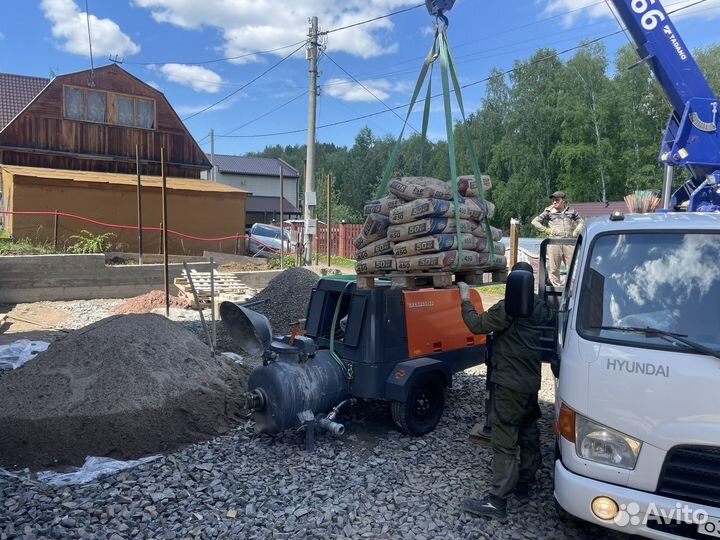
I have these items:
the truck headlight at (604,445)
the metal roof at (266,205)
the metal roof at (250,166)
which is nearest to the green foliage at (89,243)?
the truck headlight at (604,445)

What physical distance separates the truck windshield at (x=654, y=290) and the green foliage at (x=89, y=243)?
1563 centimetres

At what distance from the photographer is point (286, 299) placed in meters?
11.1

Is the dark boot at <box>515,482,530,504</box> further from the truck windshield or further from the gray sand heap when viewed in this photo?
the gray sand heap

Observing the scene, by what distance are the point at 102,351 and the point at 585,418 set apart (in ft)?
15.9

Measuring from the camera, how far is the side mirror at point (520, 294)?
139 inches

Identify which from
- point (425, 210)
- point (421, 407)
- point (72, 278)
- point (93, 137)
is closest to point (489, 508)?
point (421, 407)

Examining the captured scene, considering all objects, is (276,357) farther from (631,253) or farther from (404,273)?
(631,253)

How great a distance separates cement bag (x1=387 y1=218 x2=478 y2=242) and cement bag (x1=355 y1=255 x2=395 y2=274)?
0.65 ft

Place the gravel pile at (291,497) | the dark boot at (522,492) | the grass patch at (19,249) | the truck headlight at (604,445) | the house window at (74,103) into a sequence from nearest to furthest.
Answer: the truck headlight at (604,445) → the gravel pile at (291,497) → the dark boot at (522,492) → the grass patch at (19,249) → the house window at (74,103)

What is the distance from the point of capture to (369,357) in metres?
5.19

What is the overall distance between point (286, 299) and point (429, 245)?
6.75 meters

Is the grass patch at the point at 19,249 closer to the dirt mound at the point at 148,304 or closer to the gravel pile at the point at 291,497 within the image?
the dirt mound at the point at 148,304

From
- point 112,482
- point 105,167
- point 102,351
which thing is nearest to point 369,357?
point 112,482

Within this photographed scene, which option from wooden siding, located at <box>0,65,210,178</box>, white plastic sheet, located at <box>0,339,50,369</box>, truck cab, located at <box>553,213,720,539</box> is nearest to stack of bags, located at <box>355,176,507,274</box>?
truck cab, located at <box>553,213,720,539</box>
